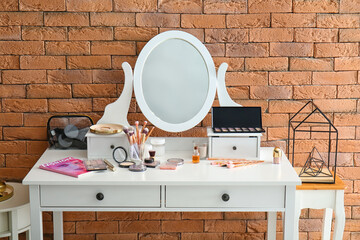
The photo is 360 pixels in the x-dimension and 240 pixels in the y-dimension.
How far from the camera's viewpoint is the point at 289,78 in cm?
263

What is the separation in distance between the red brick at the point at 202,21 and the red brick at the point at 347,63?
2.14ft

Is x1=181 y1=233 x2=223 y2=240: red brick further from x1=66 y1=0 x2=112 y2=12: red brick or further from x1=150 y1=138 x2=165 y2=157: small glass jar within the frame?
x1=66 y1=0 x2=112 y2=12: red brick

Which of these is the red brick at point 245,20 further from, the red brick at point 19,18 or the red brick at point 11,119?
the red brick at point 11,119

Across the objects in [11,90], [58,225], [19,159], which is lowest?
[58,225]

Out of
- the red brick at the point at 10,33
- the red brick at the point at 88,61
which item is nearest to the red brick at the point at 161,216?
the red brick at the point at 88,61

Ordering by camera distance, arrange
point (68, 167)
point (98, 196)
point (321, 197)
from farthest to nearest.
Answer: point (321, 197), point (68, 167), point (98, 196)

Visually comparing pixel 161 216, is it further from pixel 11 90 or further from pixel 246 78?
pixel 11 90

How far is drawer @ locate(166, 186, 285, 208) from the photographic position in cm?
210

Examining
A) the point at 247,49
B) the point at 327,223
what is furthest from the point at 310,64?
the point at 327,223

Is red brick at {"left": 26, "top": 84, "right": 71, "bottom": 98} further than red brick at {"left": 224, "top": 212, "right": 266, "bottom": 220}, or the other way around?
red brick at {"left": 224, "top": 212, "right": 266, "bottom": 220}

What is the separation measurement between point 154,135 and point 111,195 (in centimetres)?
62

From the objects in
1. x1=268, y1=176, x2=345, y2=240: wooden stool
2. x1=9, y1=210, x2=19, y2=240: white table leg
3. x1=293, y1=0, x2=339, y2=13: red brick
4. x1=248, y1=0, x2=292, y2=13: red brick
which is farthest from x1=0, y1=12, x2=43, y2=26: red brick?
x1=268, y1=176, x2=345, y2=240: wooden stool

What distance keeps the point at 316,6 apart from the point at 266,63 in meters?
0.39

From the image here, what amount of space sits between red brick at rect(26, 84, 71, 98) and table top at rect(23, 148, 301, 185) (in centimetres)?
45
